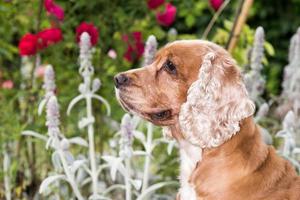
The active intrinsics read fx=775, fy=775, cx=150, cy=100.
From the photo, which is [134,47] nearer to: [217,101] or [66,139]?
[66,139]

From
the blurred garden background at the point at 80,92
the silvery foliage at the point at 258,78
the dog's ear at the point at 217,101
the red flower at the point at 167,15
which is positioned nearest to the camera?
the dog's ear at the point at 217,101

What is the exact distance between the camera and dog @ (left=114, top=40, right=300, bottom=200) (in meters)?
3.41

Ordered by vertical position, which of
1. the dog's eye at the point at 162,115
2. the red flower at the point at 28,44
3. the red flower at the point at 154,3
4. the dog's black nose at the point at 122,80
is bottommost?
the dog's eye at the point at 162,115

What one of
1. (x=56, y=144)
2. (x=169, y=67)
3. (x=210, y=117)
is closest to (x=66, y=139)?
(x=56, y=144)

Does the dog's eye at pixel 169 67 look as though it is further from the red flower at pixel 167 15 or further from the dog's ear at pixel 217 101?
the red flower at pixel 167 15

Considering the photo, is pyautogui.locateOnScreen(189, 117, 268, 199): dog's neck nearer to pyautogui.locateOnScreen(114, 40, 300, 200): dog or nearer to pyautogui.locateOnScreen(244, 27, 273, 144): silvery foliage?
pyautogui.locateOnScreen(114, 40, 300, 200): dog

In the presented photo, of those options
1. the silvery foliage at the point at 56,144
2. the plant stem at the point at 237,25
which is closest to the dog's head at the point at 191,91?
the silvery foliage at the point at 56,144

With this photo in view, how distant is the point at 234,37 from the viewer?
5.16 meters

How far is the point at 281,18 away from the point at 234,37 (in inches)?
115

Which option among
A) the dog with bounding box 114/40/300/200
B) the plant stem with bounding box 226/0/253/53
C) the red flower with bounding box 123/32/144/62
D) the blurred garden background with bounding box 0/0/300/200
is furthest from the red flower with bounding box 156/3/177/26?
the dog with bounding box 114/40/300/200

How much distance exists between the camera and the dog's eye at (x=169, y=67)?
354 centimetres

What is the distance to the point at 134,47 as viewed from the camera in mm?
4914

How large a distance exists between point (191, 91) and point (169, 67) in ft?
0.56

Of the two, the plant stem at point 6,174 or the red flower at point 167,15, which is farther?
the red flower at point 167,15
